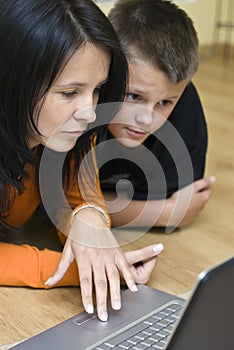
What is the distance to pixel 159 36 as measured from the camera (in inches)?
42.6

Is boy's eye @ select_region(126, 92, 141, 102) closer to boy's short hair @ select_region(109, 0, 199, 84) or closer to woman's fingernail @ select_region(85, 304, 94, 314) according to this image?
boy's short hair @ select_region(109, 0, 199, 84)

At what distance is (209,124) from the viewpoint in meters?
1.85

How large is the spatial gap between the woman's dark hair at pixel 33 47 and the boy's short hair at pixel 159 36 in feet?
0.54

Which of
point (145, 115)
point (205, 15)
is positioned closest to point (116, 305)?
point (145, 115)

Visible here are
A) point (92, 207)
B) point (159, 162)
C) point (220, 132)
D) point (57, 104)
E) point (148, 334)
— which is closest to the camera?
point (148, 334)

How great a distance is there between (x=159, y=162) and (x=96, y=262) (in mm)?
366

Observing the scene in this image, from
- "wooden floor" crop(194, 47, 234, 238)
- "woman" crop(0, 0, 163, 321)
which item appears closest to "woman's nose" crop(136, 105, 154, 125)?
"woman" crop(0, 0, 163, 321)

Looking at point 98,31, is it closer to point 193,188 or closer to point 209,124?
point 193,188

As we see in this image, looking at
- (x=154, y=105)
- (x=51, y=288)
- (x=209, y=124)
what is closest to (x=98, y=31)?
(x=154, y=105)

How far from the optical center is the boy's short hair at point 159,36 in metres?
1.07

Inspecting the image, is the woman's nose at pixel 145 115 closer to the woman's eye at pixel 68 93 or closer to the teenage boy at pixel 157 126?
the teenage boy at pixel 157 126

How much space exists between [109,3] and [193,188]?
5.63 ft

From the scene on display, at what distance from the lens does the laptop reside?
0.54m

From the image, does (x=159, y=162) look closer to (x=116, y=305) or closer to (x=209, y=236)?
(x=209, y=236)
